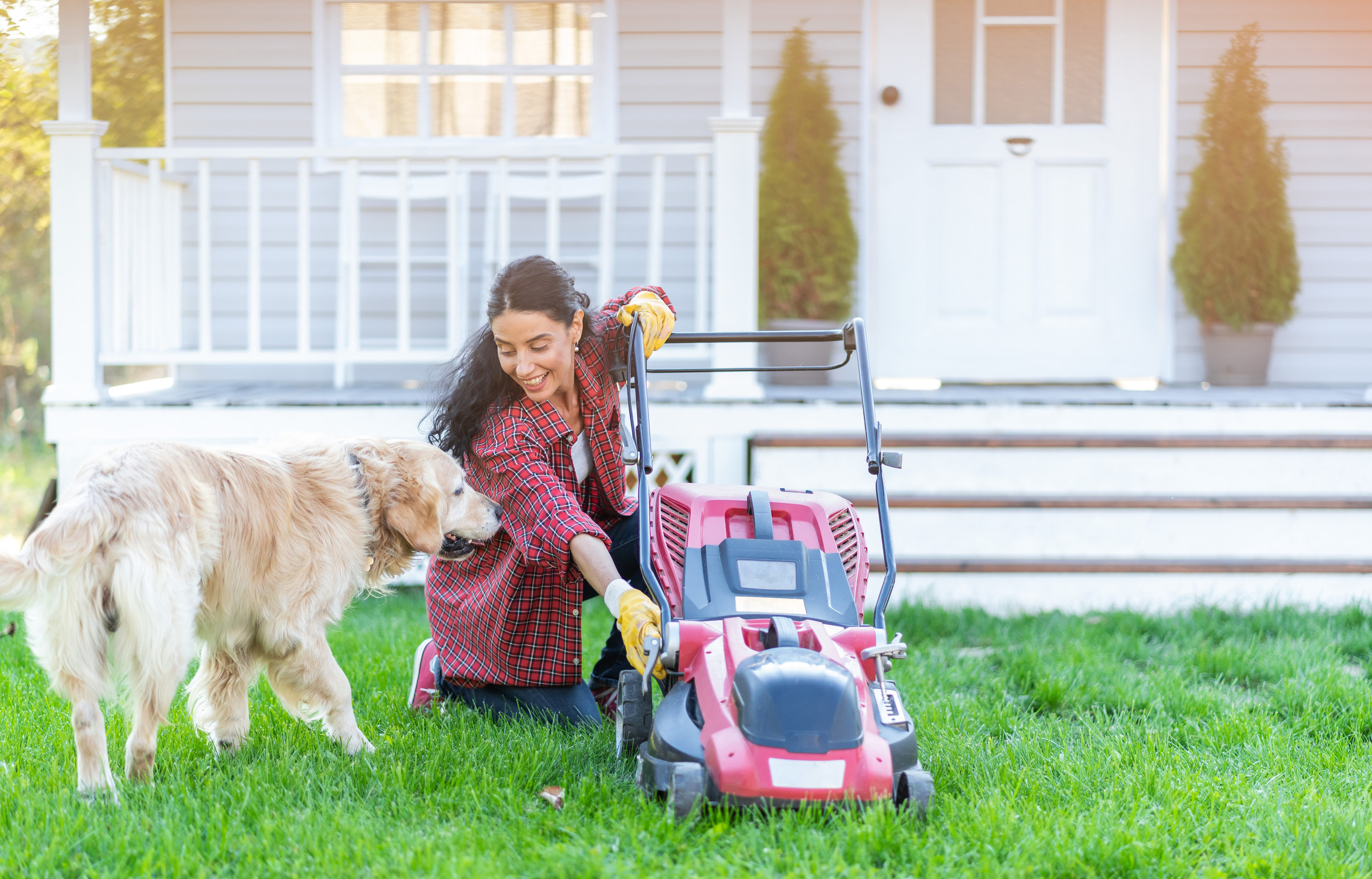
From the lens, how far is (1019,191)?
5.66 metres

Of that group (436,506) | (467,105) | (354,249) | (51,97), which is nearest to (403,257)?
(354,249)

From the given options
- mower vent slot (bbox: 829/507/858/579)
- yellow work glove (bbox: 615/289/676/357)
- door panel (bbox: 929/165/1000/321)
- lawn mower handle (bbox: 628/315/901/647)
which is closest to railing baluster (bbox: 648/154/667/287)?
door panel (bbox: 929/165/1000/321)

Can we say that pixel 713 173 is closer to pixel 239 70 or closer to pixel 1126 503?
pixel 1126 503

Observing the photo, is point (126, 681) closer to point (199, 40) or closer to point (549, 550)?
point (549, 550)

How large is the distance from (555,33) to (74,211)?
101 inches

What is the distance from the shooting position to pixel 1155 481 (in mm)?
4461

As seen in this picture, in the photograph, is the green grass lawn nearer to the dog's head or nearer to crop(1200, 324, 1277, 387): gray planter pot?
the dog's head

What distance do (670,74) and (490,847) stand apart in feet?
15.1

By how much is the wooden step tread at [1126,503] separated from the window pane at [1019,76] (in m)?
2.21

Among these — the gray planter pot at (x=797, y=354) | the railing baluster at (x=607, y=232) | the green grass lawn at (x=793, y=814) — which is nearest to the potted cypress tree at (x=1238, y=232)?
the gray planter pot at (x=797, y=354)

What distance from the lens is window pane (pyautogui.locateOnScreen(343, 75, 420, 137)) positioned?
589cm

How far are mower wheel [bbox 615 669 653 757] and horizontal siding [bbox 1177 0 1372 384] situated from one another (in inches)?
174

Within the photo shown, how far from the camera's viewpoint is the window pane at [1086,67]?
5629 millimetres

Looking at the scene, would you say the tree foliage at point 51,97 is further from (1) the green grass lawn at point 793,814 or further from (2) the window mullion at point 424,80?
(1) the green grass lawn at point 793,814
